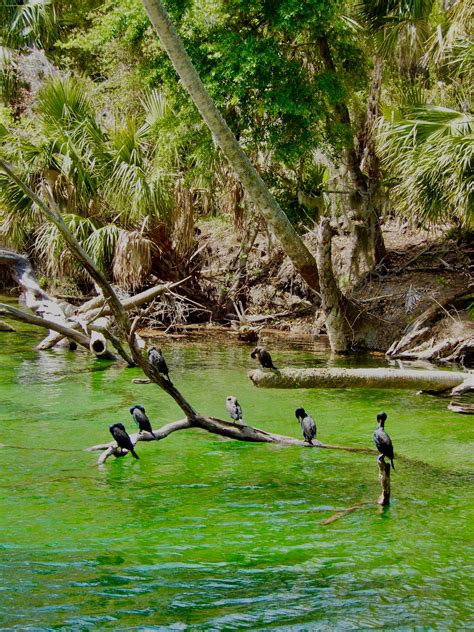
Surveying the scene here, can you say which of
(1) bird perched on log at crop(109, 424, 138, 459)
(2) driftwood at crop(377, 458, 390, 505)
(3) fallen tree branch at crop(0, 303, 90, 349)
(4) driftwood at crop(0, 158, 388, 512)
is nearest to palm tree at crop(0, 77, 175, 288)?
(3) fallen tree branch at crop(0, 303, 90, 349)

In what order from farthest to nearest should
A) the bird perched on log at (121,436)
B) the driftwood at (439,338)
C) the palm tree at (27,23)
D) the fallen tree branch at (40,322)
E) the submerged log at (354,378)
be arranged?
the palm tree at (27,23) → the driftwood at (439,338) → the submerged log at (354,378) → the fallen tree branch at (40,322) → the bird perched on log at (121,436)

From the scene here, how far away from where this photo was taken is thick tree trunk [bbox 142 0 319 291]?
39.0 feet

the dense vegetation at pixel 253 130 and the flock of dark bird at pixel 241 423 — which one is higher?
the dense vegetation at pixel 253 130

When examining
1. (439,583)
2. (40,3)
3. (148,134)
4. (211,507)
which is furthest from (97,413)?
(40,3)

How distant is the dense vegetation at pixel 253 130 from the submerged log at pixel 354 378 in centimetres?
285

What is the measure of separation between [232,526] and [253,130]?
10.1 metres

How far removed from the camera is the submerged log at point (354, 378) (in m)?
10.7

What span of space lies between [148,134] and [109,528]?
42.2 feet

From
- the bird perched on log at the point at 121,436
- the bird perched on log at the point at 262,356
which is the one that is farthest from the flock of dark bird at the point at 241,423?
the bird perched on log at the point at 262,356

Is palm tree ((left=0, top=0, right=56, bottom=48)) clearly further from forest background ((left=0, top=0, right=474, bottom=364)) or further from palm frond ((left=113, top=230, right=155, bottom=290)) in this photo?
palm frond ((left=113, top=230, right=155, bottom=290))

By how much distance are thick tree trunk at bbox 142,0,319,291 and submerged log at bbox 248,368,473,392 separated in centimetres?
388

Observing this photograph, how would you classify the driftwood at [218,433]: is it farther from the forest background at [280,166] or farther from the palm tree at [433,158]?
the forest background at [280,166]

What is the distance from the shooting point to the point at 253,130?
51.1 feet

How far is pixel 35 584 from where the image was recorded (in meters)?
5.66
